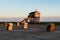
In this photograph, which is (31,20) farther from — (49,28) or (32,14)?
(49,28)

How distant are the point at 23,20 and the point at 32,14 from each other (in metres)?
5.82

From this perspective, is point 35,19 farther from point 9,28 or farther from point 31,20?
point 9,28

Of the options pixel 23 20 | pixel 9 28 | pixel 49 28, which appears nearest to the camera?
pixel 49 28

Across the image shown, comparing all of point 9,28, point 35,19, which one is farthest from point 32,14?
point 9,28

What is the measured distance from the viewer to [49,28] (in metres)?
35.8

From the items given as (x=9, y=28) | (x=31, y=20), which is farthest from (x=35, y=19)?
(x=9, y=28)

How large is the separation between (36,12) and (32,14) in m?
2.61

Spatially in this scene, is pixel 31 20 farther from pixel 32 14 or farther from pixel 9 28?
pixel 9 28

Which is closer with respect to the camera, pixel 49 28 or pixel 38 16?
pixel 49 28

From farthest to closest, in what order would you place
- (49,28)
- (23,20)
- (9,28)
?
(23,20), (9,28), (49,28)

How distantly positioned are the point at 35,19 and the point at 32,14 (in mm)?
2575

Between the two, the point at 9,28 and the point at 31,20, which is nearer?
the point at 9,28

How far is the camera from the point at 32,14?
88875 millimetres

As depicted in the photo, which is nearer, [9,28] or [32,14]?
[9,28]
